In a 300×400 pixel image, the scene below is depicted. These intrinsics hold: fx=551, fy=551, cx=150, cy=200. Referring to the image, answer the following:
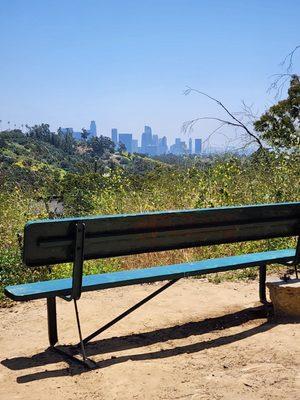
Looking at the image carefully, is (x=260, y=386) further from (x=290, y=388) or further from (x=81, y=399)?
(x=81, y=399)

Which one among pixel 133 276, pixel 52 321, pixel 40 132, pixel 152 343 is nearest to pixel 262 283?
pixel 152 343

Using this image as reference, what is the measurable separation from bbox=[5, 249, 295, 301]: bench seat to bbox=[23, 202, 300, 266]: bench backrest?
0.20 meters

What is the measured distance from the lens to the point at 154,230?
3473 millimetres

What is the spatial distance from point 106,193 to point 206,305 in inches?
157

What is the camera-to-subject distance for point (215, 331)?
400cm

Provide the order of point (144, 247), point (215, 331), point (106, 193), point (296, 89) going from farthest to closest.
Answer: point (296, 89) < point (106, 193) < point (215, 331) < point (144, 247)

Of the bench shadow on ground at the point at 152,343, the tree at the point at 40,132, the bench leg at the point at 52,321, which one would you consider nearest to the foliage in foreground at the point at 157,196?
the bench shadow on ground at the point at 152,343

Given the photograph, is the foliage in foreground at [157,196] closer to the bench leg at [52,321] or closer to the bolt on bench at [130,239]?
the bolt on bench at [130,239]

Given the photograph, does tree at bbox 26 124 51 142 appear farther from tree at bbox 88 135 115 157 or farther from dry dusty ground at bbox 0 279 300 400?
dry dusty ground at bbox 0 279 300 400

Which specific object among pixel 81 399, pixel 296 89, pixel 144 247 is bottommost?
pixel 81 399

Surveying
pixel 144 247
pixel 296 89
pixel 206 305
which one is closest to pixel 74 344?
pixel 144 247

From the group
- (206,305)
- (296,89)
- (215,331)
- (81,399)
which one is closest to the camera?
(81,399)

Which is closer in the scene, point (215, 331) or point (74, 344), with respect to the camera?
point (74, 344)

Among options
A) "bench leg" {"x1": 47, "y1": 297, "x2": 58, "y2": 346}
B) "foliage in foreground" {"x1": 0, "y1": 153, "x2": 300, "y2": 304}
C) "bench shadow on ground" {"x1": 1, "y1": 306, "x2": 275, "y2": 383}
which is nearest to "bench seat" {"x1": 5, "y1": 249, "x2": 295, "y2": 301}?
"bench leg" {"x1": 47, "y1": 297, "x2": 58, "y2": 346}
